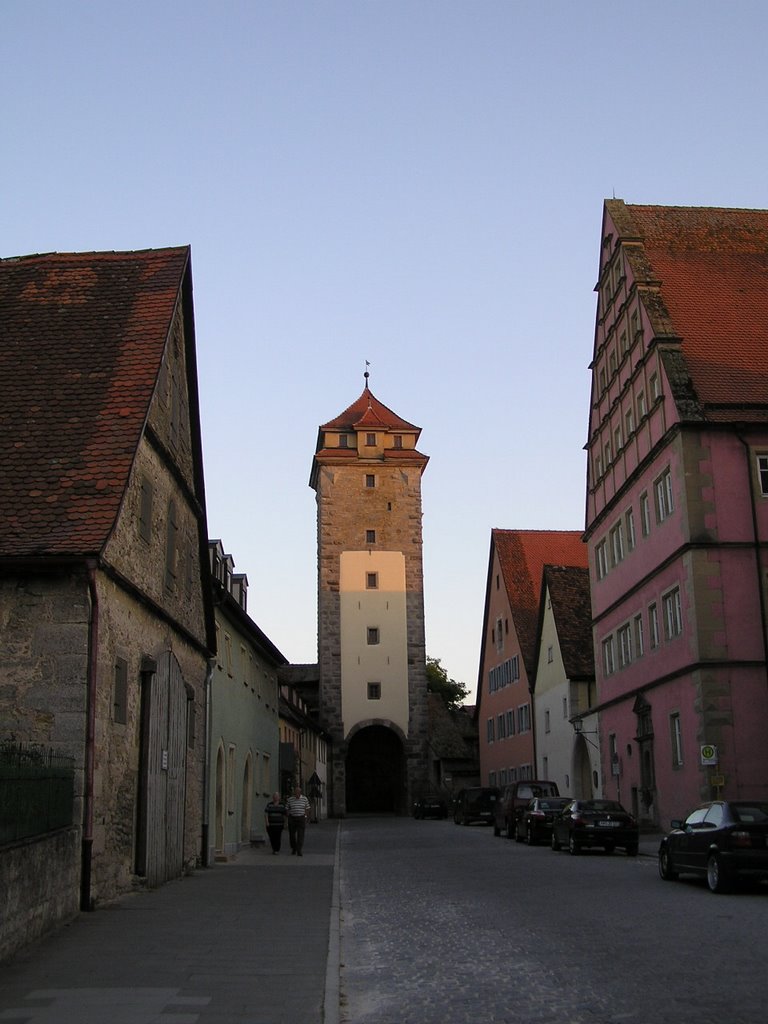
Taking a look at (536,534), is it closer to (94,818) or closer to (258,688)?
(258,688)

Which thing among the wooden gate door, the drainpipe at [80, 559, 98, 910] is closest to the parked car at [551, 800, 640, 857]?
the wooden gate door

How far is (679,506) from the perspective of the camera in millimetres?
29109

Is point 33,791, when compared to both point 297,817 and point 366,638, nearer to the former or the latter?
point 297,817

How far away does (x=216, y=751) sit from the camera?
999 inches

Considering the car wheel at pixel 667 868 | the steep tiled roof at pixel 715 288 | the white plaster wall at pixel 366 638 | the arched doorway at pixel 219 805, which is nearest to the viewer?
the car wheel at pixel 667 868

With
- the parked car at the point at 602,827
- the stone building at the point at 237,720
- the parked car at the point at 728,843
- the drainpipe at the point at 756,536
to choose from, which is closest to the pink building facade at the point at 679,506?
the drainpipe at the point at 756,536

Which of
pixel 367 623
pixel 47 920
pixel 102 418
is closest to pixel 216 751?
pixel 102 418

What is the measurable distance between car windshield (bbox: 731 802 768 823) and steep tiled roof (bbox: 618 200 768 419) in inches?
575

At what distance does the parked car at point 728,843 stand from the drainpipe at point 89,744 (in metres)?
8.48

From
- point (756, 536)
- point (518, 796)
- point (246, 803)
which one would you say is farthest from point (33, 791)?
point (518, 796)

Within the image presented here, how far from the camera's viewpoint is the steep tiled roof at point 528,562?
53938 millimetres

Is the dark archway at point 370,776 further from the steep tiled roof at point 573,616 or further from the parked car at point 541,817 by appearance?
the parked car at point 541,817

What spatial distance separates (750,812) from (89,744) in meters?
9.06

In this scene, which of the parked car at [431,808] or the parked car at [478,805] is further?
the parked car at [431,808]
